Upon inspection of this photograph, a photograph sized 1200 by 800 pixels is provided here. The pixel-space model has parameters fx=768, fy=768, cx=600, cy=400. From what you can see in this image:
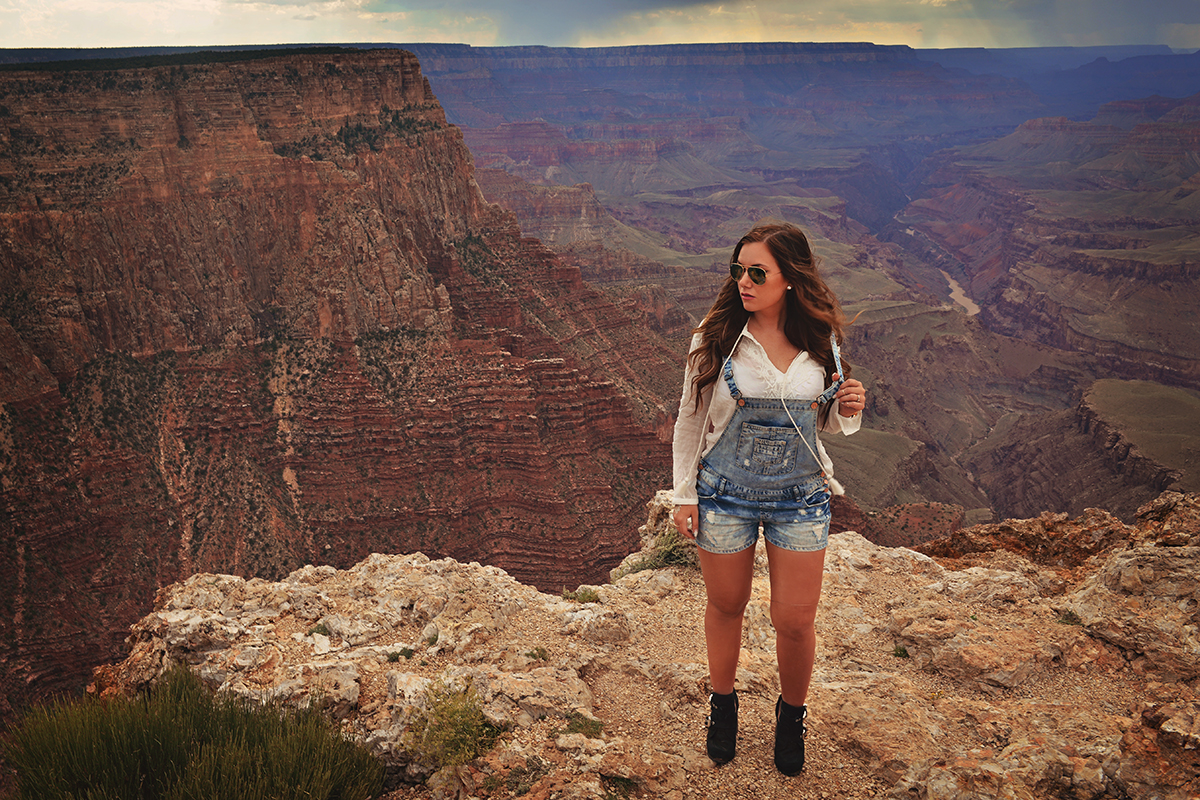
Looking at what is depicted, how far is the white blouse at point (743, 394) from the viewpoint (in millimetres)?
5672

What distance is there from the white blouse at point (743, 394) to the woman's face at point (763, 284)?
9.3 inches

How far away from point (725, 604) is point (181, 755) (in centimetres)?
420

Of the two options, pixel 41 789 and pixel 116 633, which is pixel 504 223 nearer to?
pixel 116 633

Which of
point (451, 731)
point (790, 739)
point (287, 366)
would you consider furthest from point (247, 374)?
point (790, 739)

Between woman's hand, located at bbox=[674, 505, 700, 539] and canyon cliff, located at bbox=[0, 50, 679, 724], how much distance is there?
35678 mm

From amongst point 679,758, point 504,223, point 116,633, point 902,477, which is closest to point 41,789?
point 679,758

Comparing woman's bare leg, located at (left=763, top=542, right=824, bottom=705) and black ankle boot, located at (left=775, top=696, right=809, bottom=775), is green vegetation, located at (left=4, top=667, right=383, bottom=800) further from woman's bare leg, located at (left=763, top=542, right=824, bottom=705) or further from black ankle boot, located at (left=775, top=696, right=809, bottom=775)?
woman's bare leg, located at (left=763, top=542, right=824, bottom=705)

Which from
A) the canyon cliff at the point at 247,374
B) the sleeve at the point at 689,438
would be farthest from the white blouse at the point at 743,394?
the canyon cliff at the point at 247,374

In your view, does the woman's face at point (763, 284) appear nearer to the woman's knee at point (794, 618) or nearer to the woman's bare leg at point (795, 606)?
the woman's bare leg at point (795, 606)

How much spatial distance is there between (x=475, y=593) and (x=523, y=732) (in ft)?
12.5

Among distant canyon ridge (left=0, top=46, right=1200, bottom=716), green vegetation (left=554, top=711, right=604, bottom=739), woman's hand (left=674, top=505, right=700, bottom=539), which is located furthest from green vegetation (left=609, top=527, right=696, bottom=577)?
distant canyon ridge (left=0, top=46, right=1200, bottom=716)

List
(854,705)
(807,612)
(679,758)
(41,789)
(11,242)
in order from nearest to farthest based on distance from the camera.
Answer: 1. (41,789)
2. (807,612)
3. (679,758)
4. (854,705)
5. (11,242)

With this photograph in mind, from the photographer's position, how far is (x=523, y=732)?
665 cm

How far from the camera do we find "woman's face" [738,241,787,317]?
5742mm
